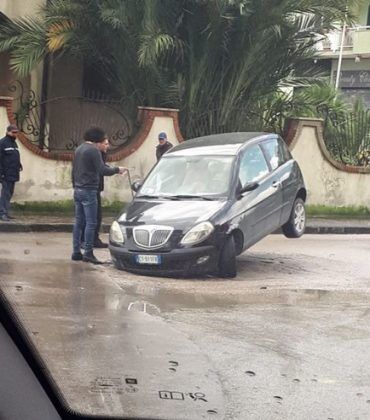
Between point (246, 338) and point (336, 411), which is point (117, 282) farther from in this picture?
point (336, 411)

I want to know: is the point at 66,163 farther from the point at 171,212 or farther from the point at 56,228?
the point at 171,212

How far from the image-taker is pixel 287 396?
2.56 metres

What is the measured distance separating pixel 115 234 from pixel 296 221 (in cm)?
63

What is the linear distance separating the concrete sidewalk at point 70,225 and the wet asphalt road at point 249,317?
3 centimetres

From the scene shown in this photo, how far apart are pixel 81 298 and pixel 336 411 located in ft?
3.05

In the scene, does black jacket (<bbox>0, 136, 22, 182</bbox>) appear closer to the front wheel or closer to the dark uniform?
the dark uniform

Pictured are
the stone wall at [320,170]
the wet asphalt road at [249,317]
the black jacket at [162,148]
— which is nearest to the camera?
the wet asphalt road at [249,317]

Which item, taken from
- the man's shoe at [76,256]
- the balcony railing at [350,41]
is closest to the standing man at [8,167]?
the man's shoe at [76,256]

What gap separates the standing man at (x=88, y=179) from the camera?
8.11 ft

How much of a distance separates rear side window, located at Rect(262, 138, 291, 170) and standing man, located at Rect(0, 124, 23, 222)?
0.81 metres

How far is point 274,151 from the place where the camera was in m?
2.63

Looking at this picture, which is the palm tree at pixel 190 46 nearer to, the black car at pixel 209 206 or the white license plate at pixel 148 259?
the black car at pixel 209 206

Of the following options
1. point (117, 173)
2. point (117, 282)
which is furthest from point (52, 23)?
point (117, 282)

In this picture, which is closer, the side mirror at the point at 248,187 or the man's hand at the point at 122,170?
the man's hand at the point at 122,170
